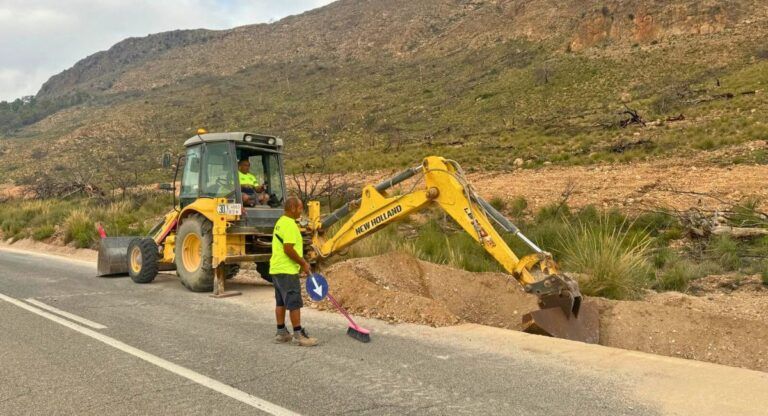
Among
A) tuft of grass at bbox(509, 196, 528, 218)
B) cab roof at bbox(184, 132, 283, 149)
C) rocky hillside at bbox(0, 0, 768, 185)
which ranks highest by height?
rocky hillside at bbox(0, 0, 768, 185)

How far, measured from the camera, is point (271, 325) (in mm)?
7277

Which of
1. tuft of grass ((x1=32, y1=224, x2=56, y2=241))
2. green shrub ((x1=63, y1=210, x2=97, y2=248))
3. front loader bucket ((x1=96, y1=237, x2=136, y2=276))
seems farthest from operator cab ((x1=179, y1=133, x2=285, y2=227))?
tuft of grass ((x1=32, y1=224, x2=56, y2=241))

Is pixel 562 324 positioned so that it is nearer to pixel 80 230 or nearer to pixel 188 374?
pixel 188 374

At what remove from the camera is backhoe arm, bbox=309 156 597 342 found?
646 cm

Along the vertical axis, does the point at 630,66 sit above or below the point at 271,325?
above

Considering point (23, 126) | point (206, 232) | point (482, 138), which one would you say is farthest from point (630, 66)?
point (23, 126)

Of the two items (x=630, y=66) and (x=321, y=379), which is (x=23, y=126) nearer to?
(x=630, y=66)

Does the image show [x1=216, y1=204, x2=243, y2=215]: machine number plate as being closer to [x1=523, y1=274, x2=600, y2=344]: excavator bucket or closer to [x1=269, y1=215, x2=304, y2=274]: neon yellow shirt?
[x1=269, y1=215, x2=304, y2=274]: neon yellow shirt

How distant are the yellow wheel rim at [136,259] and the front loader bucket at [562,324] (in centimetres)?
744

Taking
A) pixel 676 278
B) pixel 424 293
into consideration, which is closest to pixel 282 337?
pixel 424 293

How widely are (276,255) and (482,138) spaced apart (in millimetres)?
27533

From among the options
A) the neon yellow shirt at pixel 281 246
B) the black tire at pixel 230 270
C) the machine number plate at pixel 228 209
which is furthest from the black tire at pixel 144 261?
the neon yellow shirt at pixel 281 246

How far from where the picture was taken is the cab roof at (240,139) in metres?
9.81

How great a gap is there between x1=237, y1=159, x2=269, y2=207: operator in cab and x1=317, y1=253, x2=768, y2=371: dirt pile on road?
192 centimetres
